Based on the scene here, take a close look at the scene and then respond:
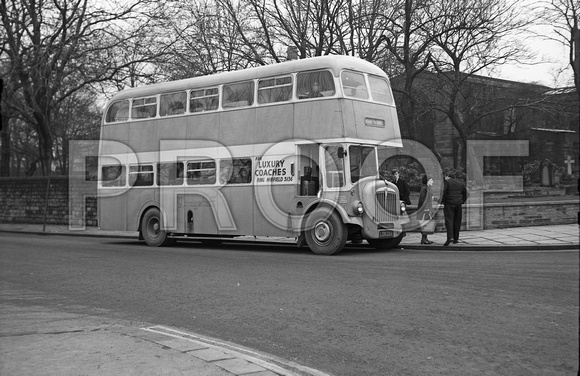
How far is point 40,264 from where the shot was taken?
13.5 meters

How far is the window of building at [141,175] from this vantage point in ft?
61.0

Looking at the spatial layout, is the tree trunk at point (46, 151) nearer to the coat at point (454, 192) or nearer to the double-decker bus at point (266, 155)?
the double-decker bus at point (266, 155)

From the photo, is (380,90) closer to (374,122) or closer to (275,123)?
(374,122)

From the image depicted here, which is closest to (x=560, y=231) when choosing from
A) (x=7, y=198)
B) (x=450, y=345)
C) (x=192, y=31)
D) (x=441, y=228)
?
(x=441, y=228)

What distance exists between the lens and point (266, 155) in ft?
Result: 50.9

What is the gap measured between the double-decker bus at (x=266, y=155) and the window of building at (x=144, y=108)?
3cm

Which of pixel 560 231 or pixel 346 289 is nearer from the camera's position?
pixel 346 289

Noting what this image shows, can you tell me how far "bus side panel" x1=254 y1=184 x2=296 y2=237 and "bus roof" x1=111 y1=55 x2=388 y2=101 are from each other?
3019 mm

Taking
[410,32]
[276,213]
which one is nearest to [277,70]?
[276,213]

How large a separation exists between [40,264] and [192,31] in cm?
1693

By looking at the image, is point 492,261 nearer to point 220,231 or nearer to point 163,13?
point 220,231

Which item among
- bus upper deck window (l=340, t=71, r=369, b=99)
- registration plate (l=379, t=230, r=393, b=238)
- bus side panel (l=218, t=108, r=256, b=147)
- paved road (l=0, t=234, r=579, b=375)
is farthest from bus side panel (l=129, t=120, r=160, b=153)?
registration plate (l=379, t=230, r=393, b=238)

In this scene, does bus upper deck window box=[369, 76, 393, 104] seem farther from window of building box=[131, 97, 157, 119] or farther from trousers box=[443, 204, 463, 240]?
window of building box=[131, 97, 157, 119]

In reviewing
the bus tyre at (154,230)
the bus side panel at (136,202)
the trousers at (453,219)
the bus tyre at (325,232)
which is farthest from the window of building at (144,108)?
the trousers at (453,219)
